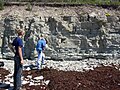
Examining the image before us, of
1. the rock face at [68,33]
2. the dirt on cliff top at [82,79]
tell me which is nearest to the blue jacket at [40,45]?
the dirt on cliff top at [82,79]

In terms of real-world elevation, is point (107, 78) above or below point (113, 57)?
above

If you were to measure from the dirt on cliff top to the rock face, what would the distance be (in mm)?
4646

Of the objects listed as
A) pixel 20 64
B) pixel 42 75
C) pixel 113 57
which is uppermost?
pixel 20 64

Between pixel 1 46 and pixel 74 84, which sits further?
pixel 1 46

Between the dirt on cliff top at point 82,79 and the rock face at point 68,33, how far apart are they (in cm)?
465

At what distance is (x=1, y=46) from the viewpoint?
2250 centimetres

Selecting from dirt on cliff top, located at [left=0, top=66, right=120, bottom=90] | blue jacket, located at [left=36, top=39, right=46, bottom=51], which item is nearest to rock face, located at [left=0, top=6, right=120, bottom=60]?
blue jacket, located at [left=36, top=39, right=46, bottom=51]

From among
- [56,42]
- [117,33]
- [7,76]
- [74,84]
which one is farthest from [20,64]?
[117,33]

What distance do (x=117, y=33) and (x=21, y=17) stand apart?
658 centimetres

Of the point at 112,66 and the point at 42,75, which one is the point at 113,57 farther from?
the point at 42,75

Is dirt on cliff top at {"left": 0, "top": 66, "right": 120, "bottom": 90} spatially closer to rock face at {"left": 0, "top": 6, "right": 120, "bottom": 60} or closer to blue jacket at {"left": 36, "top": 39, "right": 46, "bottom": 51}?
blue jacket at {"left": 36, "top": 39, "right": 46, "bottom": 51}

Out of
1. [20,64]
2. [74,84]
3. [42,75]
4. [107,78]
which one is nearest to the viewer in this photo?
[20,64]

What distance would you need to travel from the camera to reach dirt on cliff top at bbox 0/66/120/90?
1267cm

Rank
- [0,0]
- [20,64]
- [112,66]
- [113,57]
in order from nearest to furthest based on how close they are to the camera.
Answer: [20,64] < [112,66] < [113,57] < [0,0]
